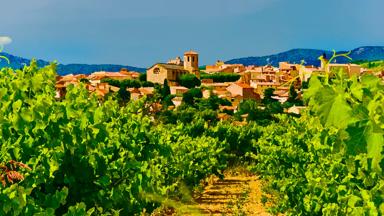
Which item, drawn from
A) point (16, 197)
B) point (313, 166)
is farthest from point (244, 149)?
point (16, 197)

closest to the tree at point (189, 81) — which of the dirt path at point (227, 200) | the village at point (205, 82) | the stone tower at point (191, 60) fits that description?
the village at point (205, 82)

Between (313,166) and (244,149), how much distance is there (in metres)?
26.2

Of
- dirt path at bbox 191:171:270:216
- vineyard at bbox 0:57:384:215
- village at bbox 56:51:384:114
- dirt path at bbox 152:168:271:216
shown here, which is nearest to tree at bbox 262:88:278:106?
village at bbox 56:51:384:114

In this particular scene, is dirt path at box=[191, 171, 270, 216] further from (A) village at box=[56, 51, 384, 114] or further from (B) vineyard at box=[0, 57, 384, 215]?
(A) village at box=[56, 51, 384, 114]

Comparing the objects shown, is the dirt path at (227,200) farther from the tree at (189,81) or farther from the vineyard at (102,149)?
the tree at (189,81)

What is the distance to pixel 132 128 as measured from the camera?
758 centimetres

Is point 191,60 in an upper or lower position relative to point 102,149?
upper

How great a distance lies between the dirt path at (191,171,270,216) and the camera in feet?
58.1

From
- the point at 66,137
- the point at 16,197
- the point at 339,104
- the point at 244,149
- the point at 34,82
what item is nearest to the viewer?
the point at 339,104

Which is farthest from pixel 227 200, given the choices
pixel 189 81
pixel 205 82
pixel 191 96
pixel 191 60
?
pixel 191 60

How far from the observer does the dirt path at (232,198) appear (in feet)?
58.1

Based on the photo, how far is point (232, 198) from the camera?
2122 centimetres

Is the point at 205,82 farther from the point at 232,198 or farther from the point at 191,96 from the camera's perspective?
the point at 232,198

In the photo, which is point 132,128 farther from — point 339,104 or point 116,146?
point 339,104
